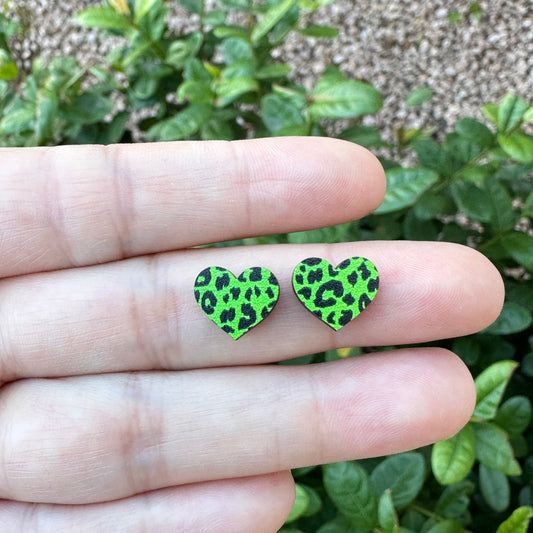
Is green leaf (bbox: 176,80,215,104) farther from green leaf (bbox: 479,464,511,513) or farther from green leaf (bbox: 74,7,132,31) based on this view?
green leaf (bbox: 479,464,511,513)

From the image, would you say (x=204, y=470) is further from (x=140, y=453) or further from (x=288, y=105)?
(x=288, y=105)

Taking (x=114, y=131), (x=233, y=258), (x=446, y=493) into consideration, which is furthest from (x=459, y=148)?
(x=114, y=131)

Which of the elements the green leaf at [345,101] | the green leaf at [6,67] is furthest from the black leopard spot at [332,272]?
the green leaf at [6,67]

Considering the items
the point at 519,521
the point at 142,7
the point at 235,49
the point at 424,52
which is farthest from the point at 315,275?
the point at 424,52

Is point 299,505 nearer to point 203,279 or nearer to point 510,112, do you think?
point 203,279

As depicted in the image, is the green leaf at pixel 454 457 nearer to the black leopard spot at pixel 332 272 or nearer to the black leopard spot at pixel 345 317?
the black leopard spot at pixel 345 317

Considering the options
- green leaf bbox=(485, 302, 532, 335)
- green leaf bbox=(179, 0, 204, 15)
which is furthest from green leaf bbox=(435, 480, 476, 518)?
green leaf bbox=(179, 0, 204, 15)

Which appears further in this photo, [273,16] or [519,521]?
[273,16]
